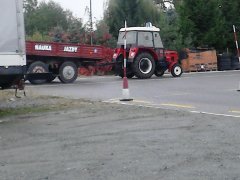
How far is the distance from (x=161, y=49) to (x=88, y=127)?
17.7 meters

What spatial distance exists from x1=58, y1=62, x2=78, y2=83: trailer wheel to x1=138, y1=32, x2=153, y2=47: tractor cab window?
369cm

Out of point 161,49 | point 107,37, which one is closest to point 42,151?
point 161,49

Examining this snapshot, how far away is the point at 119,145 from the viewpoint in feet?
26.8

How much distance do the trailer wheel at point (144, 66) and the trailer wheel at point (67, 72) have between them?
3.03m

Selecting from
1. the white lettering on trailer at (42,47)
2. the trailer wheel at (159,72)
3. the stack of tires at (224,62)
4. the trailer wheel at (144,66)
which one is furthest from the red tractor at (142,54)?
the stack of tires at (224,62)

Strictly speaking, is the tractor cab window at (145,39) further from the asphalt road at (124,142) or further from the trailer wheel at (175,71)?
the asphalt road at (124,142)

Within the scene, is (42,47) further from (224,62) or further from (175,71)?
(224,62)

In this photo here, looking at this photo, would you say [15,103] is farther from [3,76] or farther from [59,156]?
[59,156]

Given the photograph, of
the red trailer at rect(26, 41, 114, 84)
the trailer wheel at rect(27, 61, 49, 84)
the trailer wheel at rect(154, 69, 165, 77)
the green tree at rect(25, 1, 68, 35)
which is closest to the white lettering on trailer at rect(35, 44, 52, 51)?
the red trailer at rect(26, 41, 114, 84)

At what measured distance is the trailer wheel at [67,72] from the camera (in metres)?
24.8

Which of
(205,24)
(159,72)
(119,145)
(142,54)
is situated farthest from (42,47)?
(205,24)

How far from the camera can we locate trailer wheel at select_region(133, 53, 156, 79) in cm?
2626

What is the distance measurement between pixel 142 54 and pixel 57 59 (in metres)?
4.34

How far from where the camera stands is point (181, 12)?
38938 mm
